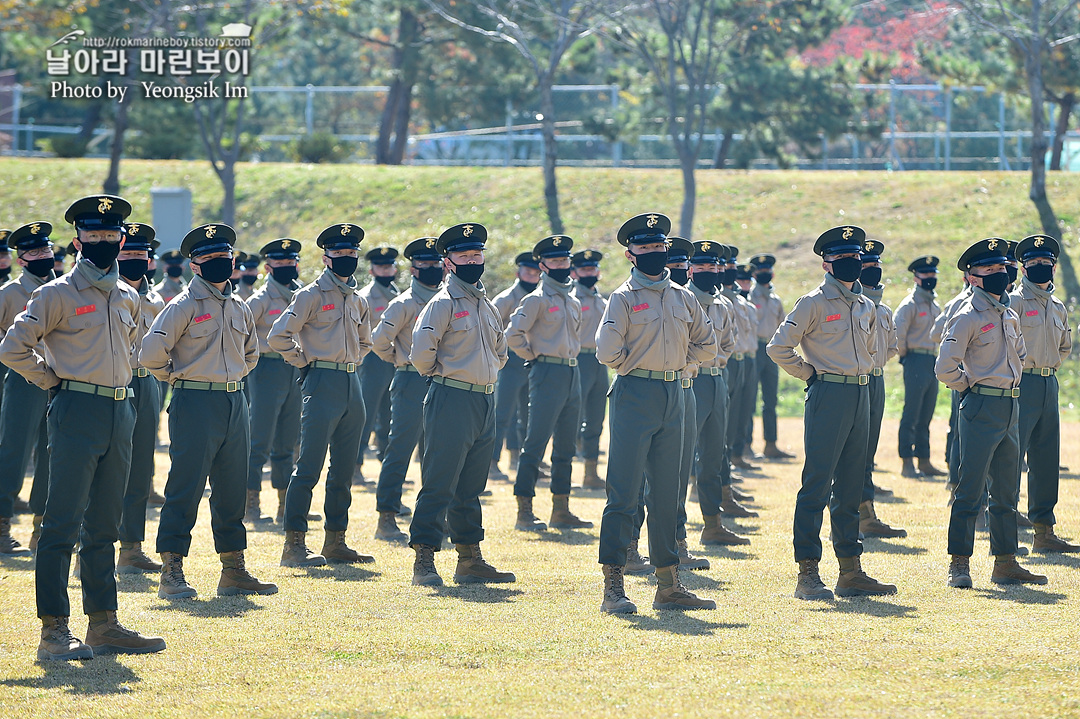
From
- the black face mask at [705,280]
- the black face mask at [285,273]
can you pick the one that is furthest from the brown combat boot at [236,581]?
the black face mask at [705,280]

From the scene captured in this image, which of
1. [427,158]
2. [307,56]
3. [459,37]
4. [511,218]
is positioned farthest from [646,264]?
[307,56]

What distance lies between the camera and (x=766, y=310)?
16.3 meters

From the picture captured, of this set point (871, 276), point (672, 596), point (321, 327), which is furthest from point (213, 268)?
point (871, 276)

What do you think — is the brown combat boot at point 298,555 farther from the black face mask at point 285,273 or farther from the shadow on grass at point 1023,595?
the shadow on grass at point 1023,595

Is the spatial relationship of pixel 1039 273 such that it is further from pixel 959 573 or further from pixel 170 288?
pixel 170 288

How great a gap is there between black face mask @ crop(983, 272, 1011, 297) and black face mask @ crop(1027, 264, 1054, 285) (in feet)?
2.12

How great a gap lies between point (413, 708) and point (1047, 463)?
6.21m

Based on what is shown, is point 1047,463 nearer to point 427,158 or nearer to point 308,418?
point 308,418

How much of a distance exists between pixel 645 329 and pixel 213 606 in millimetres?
3402

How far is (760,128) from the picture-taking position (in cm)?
2923

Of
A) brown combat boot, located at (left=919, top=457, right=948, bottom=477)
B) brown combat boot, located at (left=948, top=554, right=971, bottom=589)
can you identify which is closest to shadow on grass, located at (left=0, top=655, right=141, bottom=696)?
brown combat boot, located at (left=948, top=554, right=971, bottom=589)

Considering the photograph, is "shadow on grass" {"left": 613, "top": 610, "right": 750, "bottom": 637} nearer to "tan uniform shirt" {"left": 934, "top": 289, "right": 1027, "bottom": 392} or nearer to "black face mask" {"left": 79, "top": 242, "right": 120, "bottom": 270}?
"tan uniform shirt" {"left": 934, "top": 289, "right": 1027, "bottom": 392}

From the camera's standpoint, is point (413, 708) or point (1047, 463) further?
point (1047, 463)

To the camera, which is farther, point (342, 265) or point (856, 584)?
point (342, 265)
